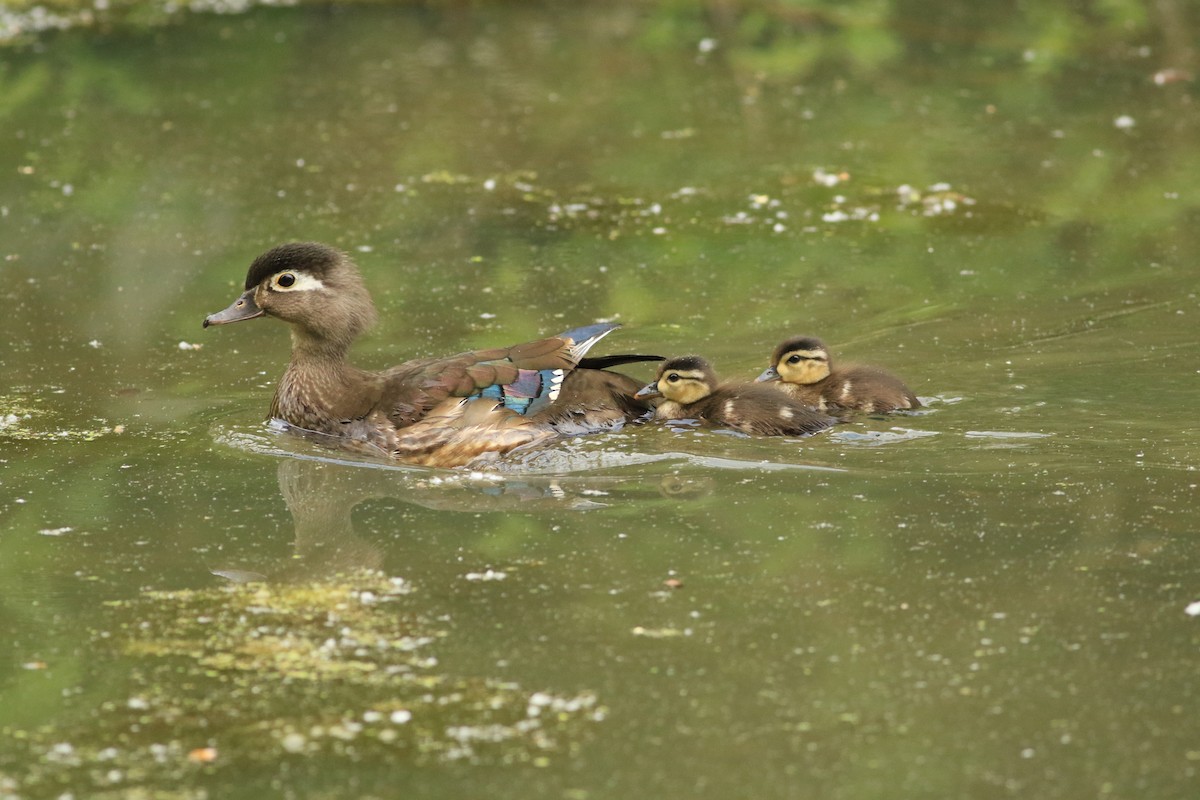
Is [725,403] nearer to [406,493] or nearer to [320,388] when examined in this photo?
[406,493]

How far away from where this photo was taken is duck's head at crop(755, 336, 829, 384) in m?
7.87

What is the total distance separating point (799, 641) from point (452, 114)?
351 inches

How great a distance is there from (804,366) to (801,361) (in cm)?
3

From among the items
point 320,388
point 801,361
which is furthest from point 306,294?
point 801,361

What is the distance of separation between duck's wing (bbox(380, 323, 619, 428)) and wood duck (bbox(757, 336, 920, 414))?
96 cm

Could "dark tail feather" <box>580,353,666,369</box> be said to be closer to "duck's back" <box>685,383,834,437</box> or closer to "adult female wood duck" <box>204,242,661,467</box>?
"adult female wood duck" <box>204,242,661,467</box>

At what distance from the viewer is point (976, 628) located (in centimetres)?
537

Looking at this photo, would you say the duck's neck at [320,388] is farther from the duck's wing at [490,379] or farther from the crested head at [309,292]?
the duck's wing at [490,379]

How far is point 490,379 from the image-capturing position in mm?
7629

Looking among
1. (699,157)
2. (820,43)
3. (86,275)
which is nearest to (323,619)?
(86,275)

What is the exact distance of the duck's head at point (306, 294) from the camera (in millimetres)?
7891

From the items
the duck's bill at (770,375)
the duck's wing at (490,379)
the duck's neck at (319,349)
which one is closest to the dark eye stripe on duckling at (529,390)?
the duck's wing at (490,379)

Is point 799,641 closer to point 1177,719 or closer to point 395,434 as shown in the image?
point 1177,719

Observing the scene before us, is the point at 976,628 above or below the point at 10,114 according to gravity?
below
